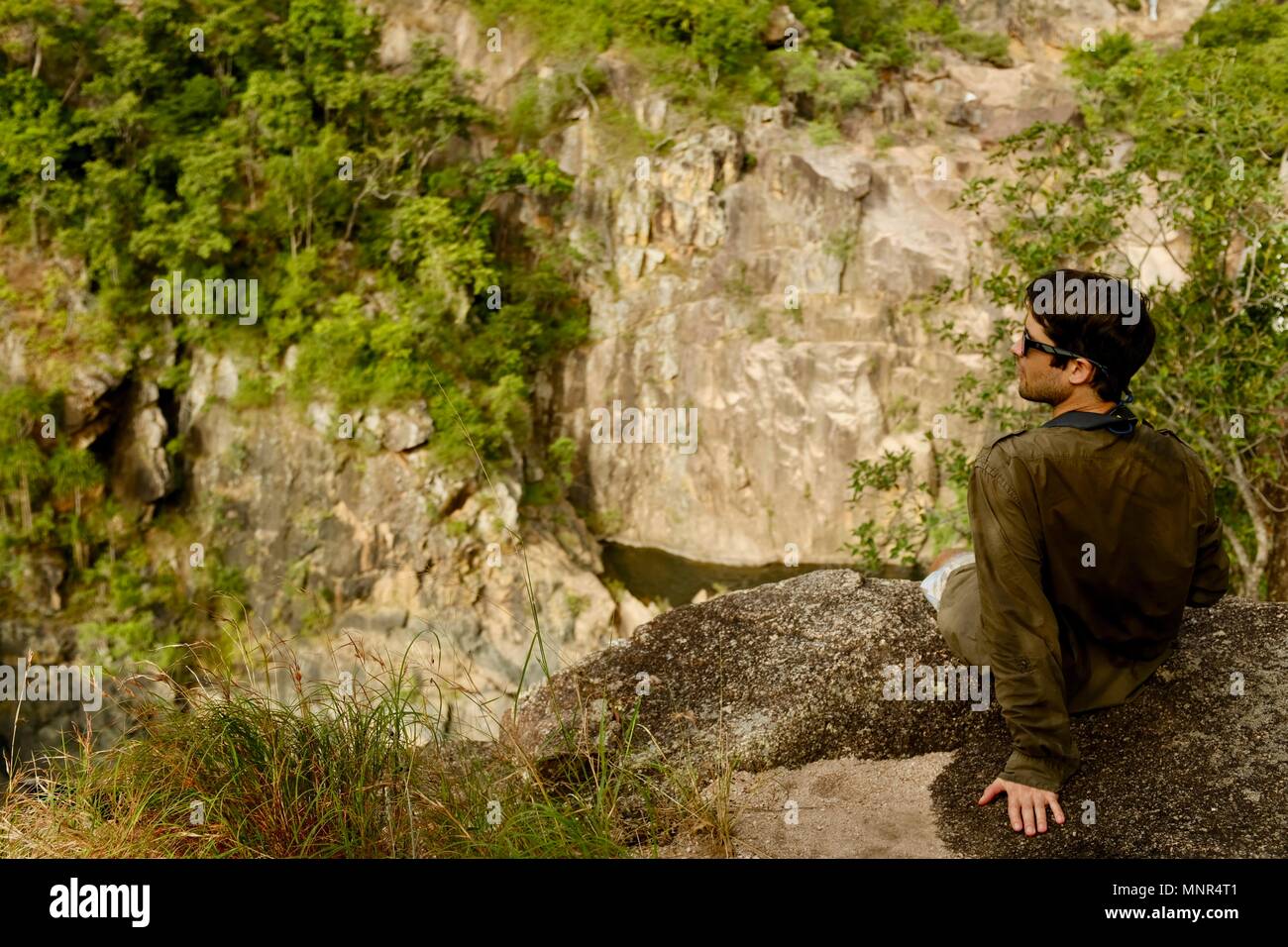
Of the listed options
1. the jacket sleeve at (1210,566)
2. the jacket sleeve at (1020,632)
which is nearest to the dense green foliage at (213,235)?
the jacket sleeve at (1210,566)

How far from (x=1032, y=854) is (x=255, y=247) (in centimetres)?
1726


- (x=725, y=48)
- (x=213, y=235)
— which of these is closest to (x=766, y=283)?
(x=725, y=48)

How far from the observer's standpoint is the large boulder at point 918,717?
74.3 inches

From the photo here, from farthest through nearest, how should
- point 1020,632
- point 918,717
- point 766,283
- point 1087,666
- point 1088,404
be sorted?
point 766,283 → point 918,717 → point 1087,666 → point 1088,404 → point 1020,632

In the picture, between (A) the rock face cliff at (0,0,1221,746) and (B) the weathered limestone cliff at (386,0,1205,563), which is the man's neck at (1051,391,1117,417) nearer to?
(A) the rock face cliff at (0,0,1221,746)

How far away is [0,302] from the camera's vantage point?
15.1 meters

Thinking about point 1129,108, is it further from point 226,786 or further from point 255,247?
point 226,786

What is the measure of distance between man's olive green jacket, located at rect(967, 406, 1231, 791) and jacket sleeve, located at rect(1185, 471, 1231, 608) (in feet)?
0.13

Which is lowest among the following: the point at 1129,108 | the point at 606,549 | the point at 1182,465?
the point at 606,549

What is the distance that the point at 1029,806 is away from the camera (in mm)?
1868

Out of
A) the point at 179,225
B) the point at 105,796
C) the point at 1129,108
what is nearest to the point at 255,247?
the point at 179,225

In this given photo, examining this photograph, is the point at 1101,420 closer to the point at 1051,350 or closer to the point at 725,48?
the point at 1051,350

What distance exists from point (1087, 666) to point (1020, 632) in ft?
1.17

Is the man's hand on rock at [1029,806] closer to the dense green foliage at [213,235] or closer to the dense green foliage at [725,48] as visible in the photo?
the dense green foliage at [213,235]
